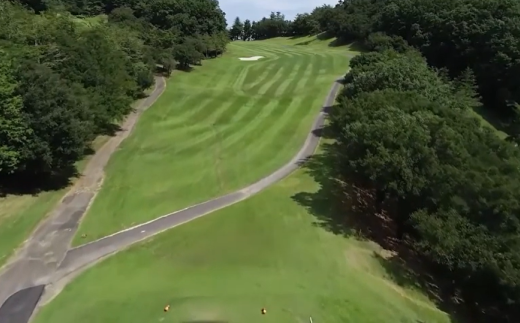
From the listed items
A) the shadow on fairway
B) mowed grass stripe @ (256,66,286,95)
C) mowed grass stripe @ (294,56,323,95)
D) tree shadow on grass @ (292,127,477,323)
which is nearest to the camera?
the shadow on fairway

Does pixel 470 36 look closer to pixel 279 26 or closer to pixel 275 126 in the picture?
pixel 275 126

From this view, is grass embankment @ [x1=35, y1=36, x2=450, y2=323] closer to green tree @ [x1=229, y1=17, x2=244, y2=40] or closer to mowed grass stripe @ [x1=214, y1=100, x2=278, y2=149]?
mowed grass stripe @ [x1=214, y1=100, x2=278, y2=149]

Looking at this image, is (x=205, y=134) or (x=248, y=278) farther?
(x=205, y=134)

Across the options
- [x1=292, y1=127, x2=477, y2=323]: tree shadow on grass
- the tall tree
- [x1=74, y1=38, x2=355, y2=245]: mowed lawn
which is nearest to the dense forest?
[x1=292, y1=127, x2=477, y2=323]: tree shadow on grass

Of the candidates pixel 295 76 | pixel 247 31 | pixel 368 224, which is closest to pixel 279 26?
pixel 247 31

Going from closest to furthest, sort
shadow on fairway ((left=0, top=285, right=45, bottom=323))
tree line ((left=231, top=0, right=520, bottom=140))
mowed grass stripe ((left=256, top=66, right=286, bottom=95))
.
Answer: shadow on fairway ((left=0, top=285, right=45, bottom=323)), mowed grass stripe ((left=256, top=66, right=286, bottom=95)), tree line ((left=231, top=0, right=520, bottom=140))

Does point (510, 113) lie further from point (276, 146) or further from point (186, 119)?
point (186, 119)

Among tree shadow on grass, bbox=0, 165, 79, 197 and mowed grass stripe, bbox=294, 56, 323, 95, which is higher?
tree shadow on grass, bbox=0, 165, 79, 197
